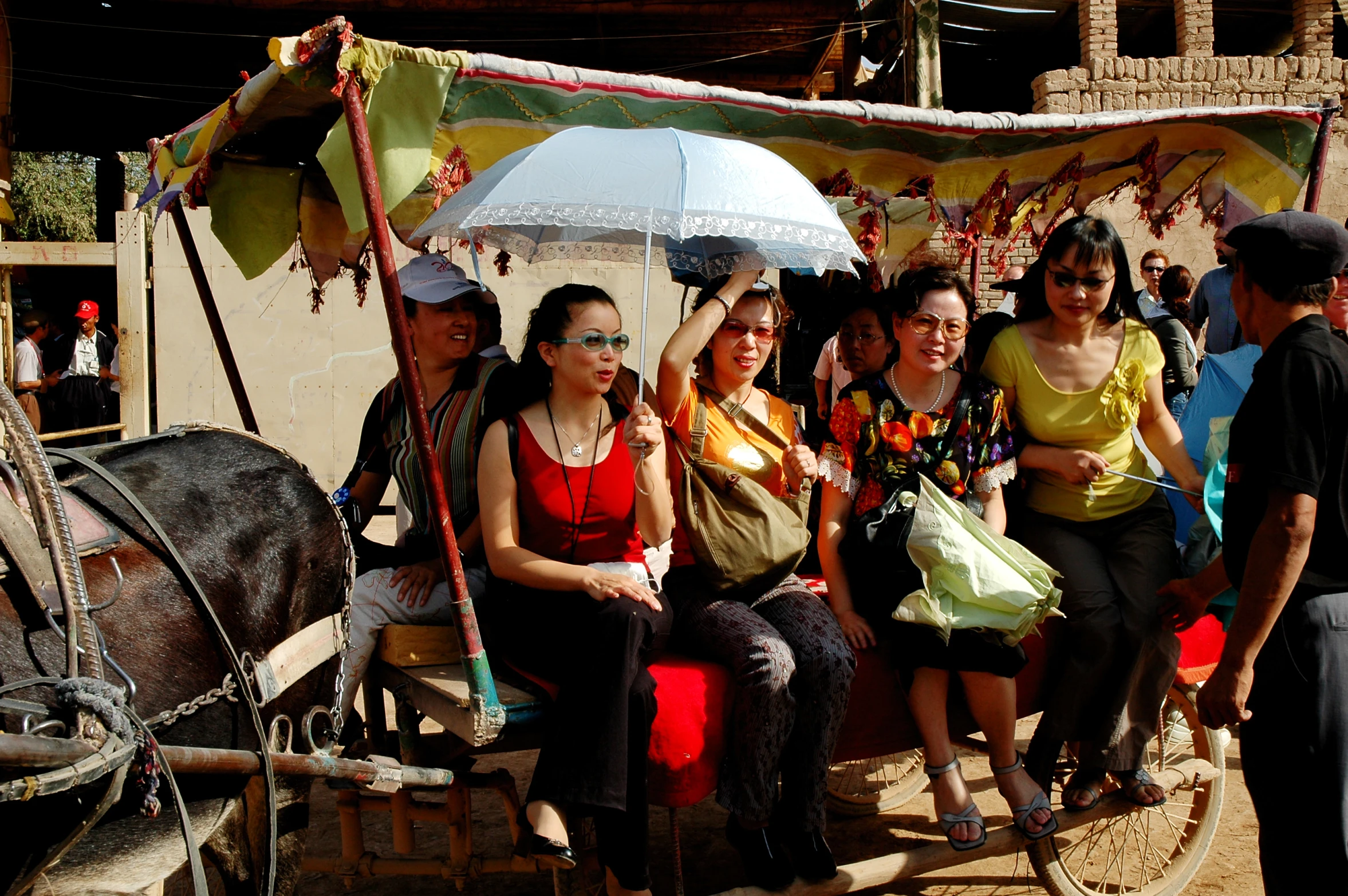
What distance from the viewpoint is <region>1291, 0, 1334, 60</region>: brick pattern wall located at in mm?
10414

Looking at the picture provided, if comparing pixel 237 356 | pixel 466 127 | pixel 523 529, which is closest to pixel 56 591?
pixel 523 529

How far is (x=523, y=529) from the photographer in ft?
9.18

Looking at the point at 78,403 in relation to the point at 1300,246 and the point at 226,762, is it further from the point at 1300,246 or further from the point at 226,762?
the point at 1300,246

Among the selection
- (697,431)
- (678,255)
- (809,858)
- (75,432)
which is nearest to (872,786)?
(809,858)

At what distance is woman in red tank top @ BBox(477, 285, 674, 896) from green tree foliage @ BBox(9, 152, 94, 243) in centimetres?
2881

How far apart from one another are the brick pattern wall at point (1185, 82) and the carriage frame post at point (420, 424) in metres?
8.15

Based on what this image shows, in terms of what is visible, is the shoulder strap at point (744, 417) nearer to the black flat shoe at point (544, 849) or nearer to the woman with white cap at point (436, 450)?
the woman with white cap at point (436, 450)

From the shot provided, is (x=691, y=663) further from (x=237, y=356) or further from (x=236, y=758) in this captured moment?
(x=237, y=356)

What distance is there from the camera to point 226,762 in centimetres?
216

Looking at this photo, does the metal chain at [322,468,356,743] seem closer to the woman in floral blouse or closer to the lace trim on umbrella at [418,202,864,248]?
the lace trim on umbrella at [418,202,864,248]

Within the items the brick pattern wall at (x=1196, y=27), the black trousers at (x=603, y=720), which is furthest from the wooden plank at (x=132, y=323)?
the brick pattern wall at (x=1196, y=27)

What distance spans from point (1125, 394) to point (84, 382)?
34.8 feet

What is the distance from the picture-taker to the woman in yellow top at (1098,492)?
313cm

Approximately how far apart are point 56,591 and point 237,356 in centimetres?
811
